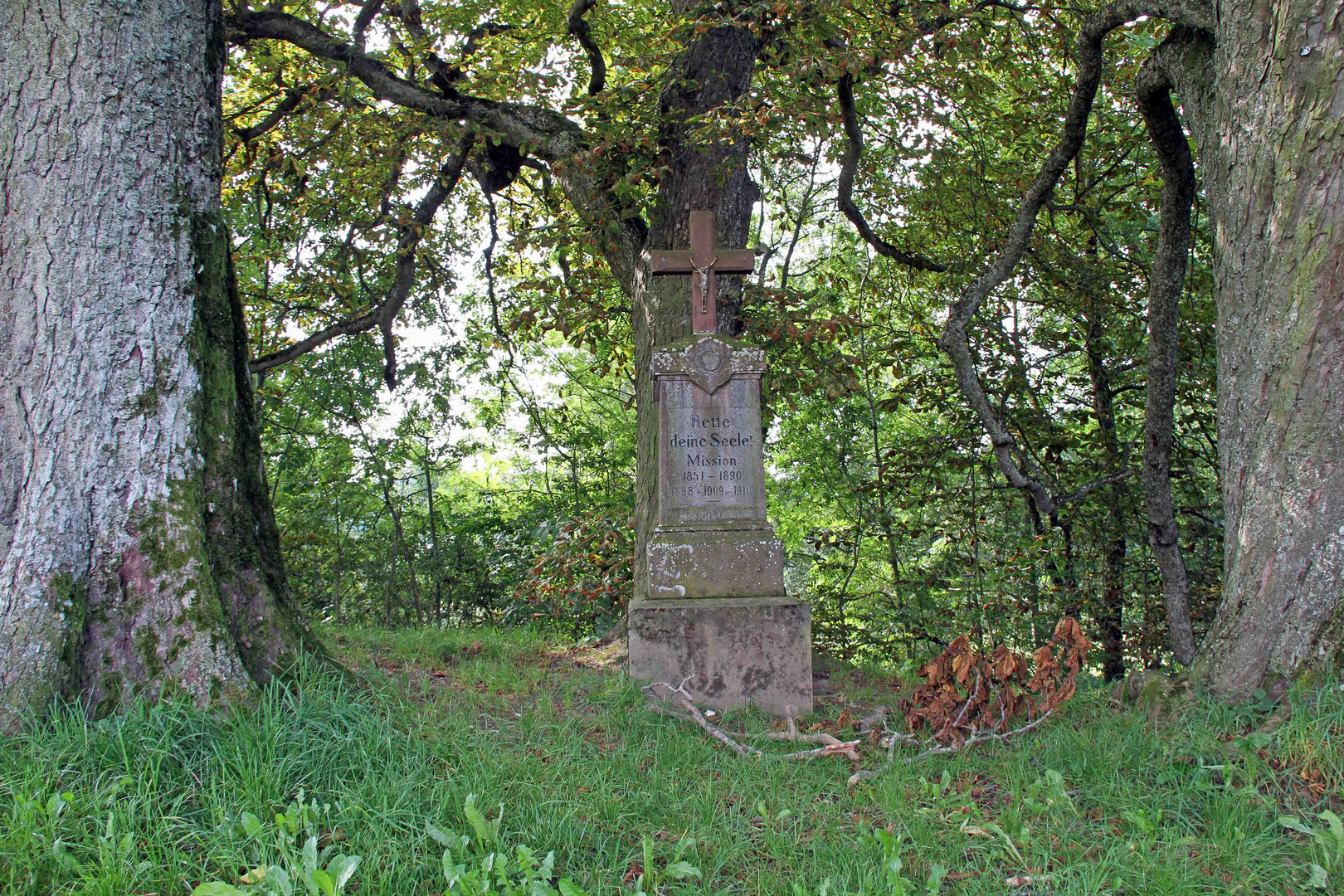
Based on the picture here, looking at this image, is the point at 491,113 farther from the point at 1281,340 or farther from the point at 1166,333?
the point at 1281,340

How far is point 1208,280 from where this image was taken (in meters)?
7.87

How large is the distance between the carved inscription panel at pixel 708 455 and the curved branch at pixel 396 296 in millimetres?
3558

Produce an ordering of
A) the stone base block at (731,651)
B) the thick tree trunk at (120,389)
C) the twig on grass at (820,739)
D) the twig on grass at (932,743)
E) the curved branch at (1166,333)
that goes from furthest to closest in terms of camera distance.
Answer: the stone base block at (731,651) → the curved branch at (1166,333) → the twig on grass at (820,739) → the twig on grass at (932,743) → the thick tree trunk at (120,389)

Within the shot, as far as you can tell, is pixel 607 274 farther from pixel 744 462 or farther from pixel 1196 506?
pixel 1196 506

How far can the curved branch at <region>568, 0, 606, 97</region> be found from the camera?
8.23m

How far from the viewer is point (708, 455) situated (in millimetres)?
5797

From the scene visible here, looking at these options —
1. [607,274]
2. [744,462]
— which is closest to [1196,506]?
[744,462]

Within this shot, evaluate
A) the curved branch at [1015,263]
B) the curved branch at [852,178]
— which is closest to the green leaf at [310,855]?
the curved branch at [1015,263]

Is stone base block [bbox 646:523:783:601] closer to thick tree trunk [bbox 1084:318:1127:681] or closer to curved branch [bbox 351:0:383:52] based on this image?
thick tree trunk [bbox 1084:318:1127:681]

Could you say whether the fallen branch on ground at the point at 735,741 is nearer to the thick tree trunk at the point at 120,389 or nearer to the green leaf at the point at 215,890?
the thick tree trunk at the point at 120,389

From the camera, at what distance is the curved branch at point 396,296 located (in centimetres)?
788

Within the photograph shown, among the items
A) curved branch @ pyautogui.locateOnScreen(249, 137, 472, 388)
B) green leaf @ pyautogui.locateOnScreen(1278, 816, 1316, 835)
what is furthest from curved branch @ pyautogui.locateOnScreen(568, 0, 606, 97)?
green leaf @ pyautogui.locateOnScreen(1278, 816, 1316, 835)

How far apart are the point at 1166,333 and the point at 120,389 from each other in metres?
5.66

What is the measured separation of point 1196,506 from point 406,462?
29.3ft
